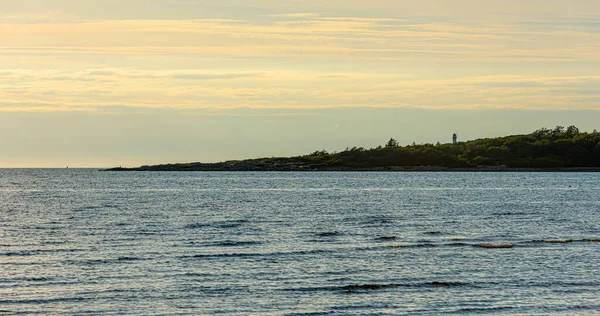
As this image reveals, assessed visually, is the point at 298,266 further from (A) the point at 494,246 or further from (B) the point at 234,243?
(A) the point at 494,246

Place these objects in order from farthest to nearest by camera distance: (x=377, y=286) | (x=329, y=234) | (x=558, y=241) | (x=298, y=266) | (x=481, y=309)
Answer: (x=329, y=234), (x=558, y=241), (x=298, y=266), (x=377, y=286), (x=481, y=309)

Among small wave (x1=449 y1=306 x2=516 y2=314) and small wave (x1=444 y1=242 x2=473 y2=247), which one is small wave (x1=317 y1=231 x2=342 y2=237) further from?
small wave (x1=449 y1=306 x2=516 y2=314)

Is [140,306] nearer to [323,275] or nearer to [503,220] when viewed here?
[323,275]

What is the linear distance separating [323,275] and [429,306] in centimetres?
811

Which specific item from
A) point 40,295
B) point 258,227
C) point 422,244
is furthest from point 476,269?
point 258,227

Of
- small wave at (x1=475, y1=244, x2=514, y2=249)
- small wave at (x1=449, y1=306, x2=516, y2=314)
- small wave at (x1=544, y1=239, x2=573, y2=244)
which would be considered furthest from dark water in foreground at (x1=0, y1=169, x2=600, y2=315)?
small wave at (x1=475, y1=244, x2=514, y2=249)

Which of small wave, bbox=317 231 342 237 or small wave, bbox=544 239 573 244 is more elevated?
small wave, bbox=317 231 342 237

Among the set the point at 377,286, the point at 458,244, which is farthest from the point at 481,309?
the point at 458,244

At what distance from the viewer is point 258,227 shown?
6619cm

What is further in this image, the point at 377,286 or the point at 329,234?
the point at 329,234

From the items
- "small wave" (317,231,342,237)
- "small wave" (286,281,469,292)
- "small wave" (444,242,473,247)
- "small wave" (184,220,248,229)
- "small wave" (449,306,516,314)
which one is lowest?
"small wave" (449,306,516,314)

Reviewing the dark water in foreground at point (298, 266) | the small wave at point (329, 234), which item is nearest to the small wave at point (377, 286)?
the dark water in foreground at point (298, 266)

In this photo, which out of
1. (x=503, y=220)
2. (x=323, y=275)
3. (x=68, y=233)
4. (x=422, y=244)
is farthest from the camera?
(x=503, y=220)

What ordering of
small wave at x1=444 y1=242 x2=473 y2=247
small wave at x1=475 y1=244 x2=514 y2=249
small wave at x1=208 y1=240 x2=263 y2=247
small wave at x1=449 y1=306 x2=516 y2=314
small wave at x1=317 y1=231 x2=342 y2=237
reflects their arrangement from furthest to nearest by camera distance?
1. small wave at x1=317 y1=231 x2=342 y2=237
2. small wave at x1=444 y1=242 x2=473 y2=247
3. small wave at x1=208 y1=240 x2=263 y2=247
4. small wave at x1=475 y1=244 x2=514 y2=249
5. small wave at x1=449 y1=306 x2=516 y2=314
